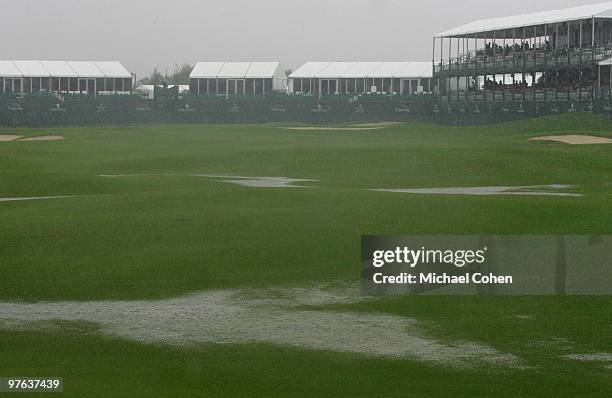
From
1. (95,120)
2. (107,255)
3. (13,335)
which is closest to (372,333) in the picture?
(13,335)

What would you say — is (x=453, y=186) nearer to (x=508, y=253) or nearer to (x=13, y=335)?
(x=508, y=253)

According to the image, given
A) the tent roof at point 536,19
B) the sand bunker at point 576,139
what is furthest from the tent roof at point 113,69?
the sand bunker at point 576,139

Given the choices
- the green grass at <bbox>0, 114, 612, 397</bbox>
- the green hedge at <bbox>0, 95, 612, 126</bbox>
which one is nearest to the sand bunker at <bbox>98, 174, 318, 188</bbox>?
the green grass at <bbox>0, 114, 612, 397</bbox>

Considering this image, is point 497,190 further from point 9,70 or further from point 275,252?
point 9,70

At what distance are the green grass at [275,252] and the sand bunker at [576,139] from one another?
1165 cm

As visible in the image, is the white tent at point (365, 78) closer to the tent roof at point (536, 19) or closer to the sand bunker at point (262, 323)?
the tent roof at point (536, 19)

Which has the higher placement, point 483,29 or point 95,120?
point 483,29

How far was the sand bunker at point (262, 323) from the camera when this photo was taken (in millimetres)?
14164

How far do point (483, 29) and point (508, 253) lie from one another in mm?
72236

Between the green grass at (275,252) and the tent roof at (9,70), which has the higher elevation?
the tent roof at (9,70)

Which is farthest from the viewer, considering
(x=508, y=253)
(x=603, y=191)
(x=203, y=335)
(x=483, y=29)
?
(x=483, y=29)

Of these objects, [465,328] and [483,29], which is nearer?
[465,328]

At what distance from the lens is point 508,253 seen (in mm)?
19453

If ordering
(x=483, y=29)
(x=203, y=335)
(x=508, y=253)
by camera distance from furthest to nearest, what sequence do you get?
(x=483, y=29), (x=508, y=253), (x=203, y=335)
